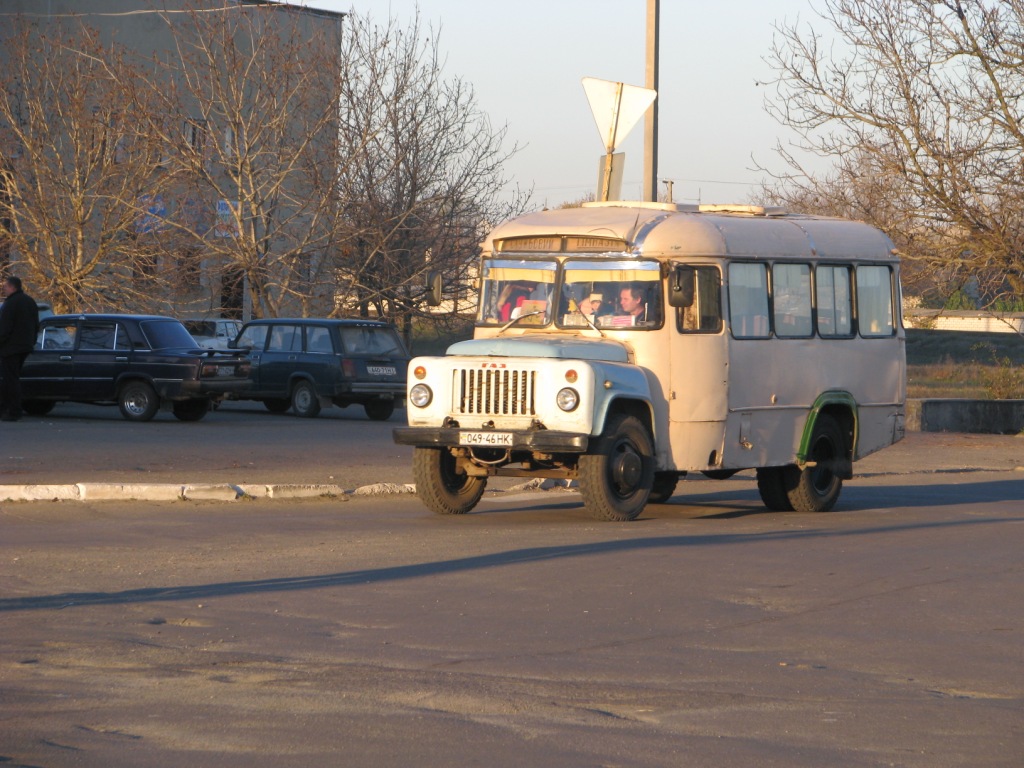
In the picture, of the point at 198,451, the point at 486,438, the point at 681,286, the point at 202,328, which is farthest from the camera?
the point at 202,328

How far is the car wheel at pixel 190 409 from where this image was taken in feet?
79.9

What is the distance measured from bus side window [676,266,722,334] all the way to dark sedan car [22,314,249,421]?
38.8 feet

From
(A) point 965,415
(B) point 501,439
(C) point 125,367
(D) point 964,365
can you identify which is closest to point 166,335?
(C) point 125,367

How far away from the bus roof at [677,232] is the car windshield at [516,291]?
0.50 feet

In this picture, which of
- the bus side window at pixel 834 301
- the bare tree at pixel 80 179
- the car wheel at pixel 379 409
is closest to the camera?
the bus side window at pixel 834 301

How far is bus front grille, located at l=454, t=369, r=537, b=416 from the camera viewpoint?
12531mm

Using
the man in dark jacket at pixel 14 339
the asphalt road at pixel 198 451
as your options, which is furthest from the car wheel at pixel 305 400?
the man in dark jacket at pixel 14 339

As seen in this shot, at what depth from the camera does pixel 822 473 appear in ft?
49.5

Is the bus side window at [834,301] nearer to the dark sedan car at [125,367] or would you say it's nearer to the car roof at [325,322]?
the dark sedan car at [125,367]

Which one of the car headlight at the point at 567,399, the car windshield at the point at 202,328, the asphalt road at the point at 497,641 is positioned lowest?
the asphalt road at the point at 497,641

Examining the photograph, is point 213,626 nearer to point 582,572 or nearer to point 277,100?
point 582,572

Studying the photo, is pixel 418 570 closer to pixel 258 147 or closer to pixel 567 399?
pixel 567 399

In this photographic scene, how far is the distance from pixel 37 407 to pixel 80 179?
11.2 meters

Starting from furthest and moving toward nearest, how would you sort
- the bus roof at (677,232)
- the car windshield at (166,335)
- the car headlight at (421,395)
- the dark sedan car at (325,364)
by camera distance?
the dark sedan car at (325,364)
the car windshield at (166,335)
the bus roof at (677,232)
the car headlight at (421,395)
